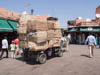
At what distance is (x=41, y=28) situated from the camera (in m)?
7.90

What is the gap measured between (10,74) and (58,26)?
5.06 metres

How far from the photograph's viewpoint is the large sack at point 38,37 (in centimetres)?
755

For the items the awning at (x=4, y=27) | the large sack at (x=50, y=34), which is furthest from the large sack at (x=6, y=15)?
the large sack at (x=50, y=34)

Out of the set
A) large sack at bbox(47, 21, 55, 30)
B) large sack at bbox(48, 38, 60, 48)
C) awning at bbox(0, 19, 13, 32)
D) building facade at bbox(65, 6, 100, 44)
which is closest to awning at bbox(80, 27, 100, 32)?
building facade at bbox(65, 6, 100, 44)

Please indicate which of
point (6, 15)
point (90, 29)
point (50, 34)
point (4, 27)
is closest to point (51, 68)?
point (50, 34)

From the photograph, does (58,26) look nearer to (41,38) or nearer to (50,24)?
(50,24)

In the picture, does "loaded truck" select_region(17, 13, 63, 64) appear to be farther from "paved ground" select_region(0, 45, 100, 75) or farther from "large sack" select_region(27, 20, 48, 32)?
"paved ground" select_region(0, 45, 100, 75)

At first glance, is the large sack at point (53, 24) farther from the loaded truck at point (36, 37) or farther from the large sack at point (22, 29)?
the large sack at point (22, 29)

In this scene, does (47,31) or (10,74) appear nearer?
(10,74)

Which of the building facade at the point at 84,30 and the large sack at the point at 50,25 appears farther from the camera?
the building facade at the point at 84,30

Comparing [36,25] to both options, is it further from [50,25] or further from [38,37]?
[50,25]

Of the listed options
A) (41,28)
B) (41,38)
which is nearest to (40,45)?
(41,38)

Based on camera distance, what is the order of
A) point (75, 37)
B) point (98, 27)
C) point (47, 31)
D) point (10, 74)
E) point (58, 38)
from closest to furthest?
point (10, 74), point (47, 31), point (58, 38), point (98, 27), point (75, 37)

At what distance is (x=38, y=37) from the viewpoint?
7539 mm
